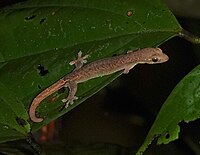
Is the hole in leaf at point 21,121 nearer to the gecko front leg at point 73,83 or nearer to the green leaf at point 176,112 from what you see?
the gecko front leg at point 73,83

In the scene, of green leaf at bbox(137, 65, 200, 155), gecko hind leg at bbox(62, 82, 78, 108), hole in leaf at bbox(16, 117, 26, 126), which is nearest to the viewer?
green leaf at bbox(137, 65, 200, 155)

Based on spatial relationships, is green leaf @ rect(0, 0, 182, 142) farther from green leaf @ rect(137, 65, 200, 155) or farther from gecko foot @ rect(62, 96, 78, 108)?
green leaf @ rect(137, 65, 200, 155)

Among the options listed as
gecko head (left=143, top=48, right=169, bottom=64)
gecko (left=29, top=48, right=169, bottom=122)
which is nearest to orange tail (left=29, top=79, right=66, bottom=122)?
gecko (left=29, top=48, right=169, bottom=122)

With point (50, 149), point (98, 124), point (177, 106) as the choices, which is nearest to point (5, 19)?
point (50, 149)

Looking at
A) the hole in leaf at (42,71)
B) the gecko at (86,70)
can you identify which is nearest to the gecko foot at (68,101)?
the gecko at (86,70)

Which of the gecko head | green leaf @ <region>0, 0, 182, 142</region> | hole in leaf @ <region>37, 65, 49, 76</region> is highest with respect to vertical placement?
green leaf @ <region>0, 0, 182, 142</region>

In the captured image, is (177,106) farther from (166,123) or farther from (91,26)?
(91,26)
